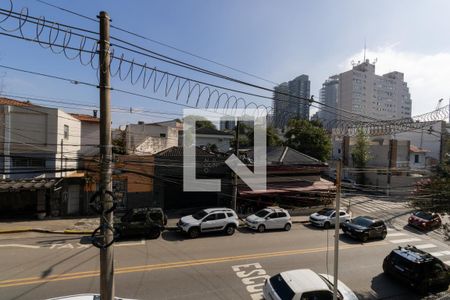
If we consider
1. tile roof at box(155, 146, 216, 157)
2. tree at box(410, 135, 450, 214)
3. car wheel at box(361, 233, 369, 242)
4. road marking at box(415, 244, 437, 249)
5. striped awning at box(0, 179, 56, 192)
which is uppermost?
tile roof at box(155, 146, 216, 157)

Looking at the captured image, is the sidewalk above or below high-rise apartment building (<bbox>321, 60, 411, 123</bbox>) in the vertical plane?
below

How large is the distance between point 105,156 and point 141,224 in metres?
11.3

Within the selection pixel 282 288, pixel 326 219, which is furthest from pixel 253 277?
pixel 326 219

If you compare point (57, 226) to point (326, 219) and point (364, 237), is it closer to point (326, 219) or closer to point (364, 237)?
point (326, 219)

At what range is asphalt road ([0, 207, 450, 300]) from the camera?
1088 cm

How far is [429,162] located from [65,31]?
55.9m

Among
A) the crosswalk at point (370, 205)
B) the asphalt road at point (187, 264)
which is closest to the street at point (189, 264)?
the asphalt road at point (187, 264)

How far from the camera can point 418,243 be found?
64.6 ft

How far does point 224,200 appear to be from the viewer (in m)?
25.6

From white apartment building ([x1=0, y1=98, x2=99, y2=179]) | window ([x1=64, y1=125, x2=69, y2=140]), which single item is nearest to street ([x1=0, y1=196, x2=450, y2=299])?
white apartment building ([x1=0, y1=98, x2=99, y2=179])

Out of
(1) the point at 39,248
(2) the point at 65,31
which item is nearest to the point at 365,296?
(2) the point at 65,31

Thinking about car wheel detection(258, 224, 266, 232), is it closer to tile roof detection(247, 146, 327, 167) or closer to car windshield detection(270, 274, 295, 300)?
tile roof detection(247, 146, 327, 167)

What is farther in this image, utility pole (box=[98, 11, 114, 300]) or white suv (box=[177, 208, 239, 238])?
white suv (box=[177, 208, 239, 238])

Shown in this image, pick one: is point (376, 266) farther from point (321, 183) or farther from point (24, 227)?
point (24, 227)
